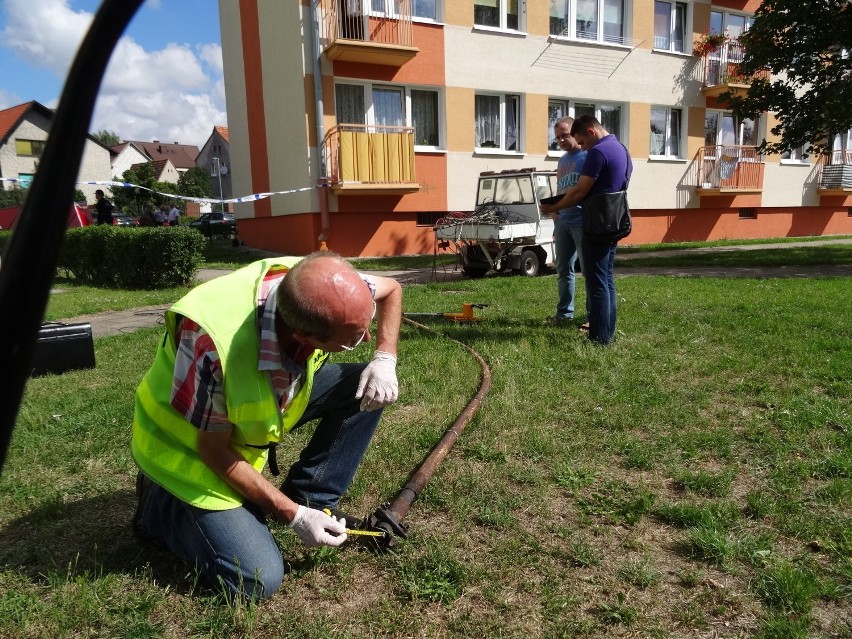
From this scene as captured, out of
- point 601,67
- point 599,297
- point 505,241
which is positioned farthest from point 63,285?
point 601,67

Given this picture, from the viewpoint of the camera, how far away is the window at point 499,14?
16.9 metres

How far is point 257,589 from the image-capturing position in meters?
2.27

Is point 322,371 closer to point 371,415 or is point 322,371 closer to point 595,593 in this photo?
point 371,415

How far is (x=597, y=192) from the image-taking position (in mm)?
5277

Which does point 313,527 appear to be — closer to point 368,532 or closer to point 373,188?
point 368,532

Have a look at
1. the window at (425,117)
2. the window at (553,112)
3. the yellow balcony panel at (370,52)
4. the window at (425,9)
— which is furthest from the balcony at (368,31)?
the window at (553,112)

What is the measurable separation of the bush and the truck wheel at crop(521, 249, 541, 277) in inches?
225

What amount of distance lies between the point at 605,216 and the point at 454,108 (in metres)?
12.2

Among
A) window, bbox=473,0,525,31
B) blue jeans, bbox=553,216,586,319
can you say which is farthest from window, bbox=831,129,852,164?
blue jeans, bbox=553,216,586,319

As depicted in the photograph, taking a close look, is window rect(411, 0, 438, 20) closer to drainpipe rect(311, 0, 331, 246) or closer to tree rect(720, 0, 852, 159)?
drainpipe rect(311, 0, 331, 246)

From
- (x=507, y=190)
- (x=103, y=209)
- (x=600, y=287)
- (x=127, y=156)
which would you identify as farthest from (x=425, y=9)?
(x=127, y=156)

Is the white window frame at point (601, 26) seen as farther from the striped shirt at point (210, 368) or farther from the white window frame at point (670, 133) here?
the striped shirt at point (210, 368)

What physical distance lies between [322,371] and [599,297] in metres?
3.15

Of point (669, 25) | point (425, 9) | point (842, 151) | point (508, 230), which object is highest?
point (669, 25)
